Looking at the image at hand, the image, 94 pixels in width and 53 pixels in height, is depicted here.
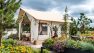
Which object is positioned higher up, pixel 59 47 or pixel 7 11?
pixel 7 11

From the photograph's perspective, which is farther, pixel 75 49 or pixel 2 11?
pixel 2 11

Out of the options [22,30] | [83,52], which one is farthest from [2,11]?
[22,30]

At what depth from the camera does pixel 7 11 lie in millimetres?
17266

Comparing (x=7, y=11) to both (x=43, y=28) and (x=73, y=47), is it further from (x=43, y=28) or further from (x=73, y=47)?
(x=43, y=28)

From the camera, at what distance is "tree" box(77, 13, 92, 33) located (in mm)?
34469

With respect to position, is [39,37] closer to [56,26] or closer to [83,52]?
[56,26]

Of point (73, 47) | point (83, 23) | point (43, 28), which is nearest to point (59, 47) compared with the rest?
point (73, 47)

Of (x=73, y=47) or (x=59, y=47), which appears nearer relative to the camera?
(x=73, y=47)

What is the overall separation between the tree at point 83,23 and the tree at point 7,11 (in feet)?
61.5

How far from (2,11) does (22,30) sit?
10339 millimetres

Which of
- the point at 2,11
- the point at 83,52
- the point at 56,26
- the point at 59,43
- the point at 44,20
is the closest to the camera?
the point at 83,52

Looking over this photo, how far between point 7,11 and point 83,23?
20.3m

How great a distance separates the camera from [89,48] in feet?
41.6

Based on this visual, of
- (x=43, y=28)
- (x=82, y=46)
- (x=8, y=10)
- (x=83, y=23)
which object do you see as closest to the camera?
(x=82, y=46)
